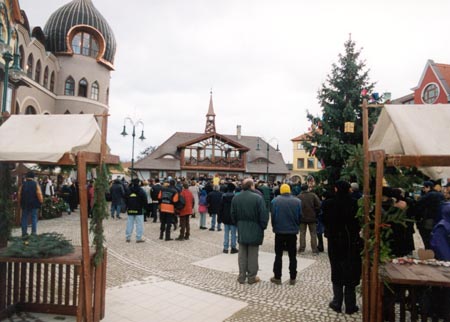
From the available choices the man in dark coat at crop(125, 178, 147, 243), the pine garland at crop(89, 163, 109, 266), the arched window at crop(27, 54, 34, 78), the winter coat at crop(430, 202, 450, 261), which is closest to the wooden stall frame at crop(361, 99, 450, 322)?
the winter coat at crop(430, 202, 450, 261)

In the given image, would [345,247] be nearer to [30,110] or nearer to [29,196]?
[29,196]

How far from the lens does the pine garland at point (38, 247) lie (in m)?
4.50

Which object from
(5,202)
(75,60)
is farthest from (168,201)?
(75,60)

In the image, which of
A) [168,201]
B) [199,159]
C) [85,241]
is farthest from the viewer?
[199,159]

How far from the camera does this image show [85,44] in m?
32.9

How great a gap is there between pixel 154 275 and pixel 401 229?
4728mm

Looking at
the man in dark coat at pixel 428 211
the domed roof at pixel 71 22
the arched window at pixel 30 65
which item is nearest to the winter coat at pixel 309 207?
the man in dark coat at pixel 428 211

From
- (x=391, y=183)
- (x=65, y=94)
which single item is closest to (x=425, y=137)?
(x=391, y=183)

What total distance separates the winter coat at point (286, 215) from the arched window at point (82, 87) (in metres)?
30.3

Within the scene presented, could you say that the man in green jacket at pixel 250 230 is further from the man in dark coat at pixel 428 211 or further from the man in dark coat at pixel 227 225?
the man in dark coat at pixel 428 211

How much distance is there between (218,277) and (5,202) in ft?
13.6

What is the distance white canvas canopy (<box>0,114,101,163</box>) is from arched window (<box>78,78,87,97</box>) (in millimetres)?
29949

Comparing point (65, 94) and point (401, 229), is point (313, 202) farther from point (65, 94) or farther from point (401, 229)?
point (65, 94)

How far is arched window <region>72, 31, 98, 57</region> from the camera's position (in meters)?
32.5
